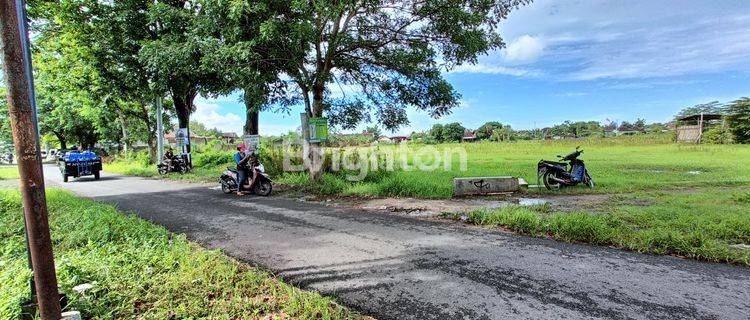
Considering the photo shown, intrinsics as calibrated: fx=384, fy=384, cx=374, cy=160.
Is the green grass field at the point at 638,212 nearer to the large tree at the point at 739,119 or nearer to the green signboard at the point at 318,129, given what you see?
the green signboard at the point at 318,129

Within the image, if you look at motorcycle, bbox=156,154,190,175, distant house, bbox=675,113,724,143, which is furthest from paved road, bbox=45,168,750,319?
distant house, bbox=675,113,724,143

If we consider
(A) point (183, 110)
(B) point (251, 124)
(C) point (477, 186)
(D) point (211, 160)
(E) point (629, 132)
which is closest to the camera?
(C) point (477, 186)

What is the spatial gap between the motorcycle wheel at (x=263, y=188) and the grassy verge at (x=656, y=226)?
5.37 m

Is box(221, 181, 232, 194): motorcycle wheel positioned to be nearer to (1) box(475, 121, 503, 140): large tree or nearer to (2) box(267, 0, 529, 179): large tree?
(2) box(267, 0, 529, 179): large tree

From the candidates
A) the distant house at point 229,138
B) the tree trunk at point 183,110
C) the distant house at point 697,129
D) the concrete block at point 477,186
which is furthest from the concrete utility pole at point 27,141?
the distant house at point 229,138

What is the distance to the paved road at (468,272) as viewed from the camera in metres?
3.02

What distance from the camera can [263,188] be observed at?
9641 millimetres

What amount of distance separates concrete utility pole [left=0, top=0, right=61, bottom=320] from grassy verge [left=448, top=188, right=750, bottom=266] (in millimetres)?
5142

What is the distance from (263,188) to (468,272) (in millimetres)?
6937

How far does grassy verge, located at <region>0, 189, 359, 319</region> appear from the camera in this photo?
2932 mm

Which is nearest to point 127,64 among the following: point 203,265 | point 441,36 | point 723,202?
point 441,36

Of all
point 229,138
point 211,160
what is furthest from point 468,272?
point 229,138

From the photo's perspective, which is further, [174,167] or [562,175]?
[174,167]

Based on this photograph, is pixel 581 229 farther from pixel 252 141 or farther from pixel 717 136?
pixel 717 136
